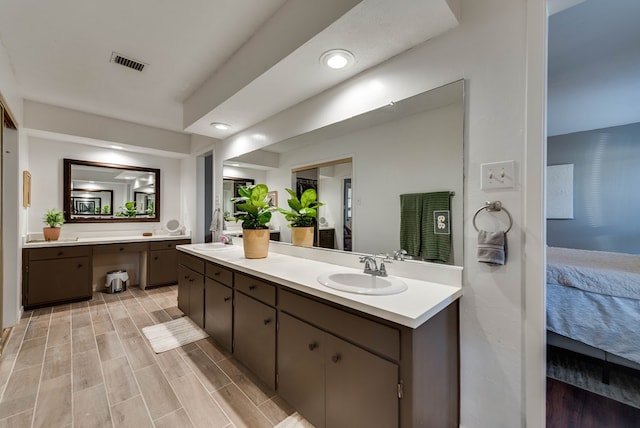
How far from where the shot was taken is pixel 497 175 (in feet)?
4.12

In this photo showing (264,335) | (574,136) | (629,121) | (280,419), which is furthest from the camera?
(574,136)

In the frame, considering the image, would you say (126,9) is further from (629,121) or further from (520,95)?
(629,121)

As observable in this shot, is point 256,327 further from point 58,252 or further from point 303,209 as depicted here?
point 58,252

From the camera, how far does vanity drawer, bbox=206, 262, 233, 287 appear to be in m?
2.09

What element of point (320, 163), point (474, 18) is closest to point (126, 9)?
point (320, 163)

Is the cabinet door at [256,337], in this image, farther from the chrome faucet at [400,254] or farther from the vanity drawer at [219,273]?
the chrome faucet at [400,254]

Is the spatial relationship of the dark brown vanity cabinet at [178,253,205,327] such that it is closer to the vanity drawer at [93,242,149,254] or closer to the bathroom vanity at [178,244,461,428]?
the bathroom vanity at [178,244,461,428]

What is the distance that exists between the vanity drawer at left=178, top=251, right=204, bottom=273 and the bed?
2.92 meters

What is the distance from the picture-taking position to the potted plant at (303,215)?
225 centimetres

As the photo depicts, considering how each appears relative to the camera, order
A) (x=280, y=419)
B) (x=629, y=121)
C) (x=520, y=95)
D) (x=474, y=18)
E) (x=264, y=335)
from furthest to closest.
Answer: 1. (x=629, y=121)
2. (x=264, y=335)
3. (x=280, y=419)
4. (x=474, y=18)
5. (x=520, y=95)

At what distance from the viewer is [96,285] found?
13.1 ft

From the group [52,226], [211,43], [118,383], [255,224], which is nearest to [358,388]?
[255,224]

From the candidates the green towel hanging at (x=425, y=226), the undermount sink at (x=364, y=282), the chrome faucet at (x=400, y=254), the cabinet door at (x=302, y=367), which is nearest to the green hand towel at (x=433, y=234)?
the green towel hanging at (x=425, y=226)

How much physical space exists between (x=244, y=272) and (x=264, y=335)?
45 centimetres
